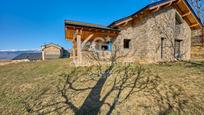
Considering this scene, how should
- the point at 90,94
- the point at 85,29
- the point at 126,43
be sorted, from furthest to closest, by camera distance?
the point at 126,43, the point at 85,29, the point at 90,94

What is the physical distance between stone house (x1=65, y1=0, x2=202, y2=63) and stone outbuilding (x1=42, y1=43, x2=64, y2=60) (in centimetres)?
→ 1689

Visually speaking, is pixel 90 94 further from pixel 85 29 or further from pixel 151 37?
pixel 151 37

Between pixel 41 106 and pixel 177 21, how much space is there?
13771mm

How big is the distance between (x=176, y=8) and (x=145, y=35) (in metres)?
4.72

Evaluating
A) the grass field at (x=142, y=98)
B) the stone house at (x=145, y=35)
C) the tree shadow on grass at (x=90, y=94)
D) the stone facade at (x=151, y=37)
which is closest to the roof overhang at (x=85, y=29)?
the stone house at (x=145, y=35)

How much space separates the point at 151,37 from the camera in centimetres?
1141

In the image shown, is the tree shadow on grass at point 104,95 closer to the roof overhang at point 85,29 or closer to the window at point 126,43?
the roof overhang at point 85,29

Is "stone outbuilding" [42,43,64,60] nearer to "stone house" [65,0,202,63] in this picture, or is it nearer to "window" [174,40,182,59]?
"stone house" [65,0,202,63]

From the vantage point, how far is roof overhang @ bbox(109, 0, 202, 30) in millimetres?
11102

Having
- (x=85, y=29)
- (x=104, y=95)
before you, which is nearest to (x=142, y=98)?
(x=104, y=95)

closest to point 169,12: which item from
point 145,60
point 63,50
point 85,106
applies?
point 145,60

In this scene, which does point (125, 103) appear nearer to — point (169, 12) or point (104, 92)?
point (104, 92)

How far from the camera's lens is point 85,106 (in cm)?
491

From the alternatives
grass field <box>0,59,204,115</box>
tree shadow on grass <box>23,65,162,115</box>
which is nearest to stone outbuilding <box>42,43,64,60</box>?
grass field <box>0,59,204,115</box>
